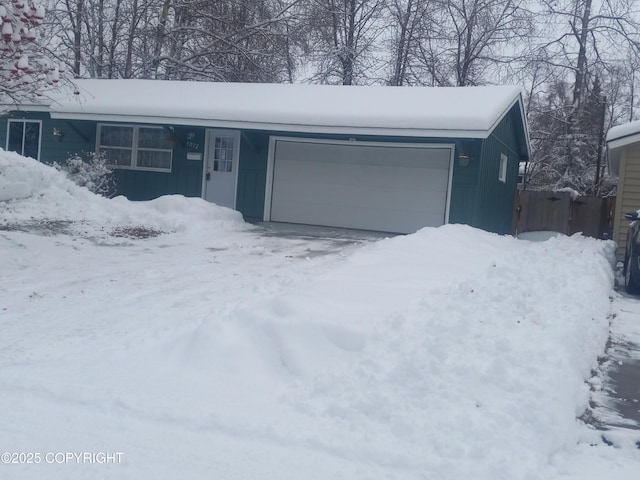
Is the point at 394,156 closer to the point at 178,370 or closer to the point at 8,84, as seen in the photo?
the point at 8,84

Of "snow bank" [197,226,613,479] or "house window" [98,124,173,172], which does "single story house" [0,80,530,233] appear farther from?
"snow bank" [197,226,613,479]

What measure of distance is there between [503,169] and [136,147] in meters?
9.75

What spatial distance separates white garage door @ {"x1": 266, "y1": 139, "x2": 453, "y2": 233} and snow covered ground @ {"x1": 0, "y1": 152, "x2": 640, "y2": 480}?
21.3 ft

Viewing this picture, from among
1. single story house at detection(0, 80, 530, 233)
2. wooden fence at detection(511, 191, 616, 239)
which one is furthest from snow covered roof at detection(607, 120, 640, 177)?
wooden fence at detection(511, 191, 616, 239)

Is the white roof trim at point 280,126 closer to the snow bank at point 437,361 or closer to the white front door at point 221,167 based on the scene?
the white front door at point 221,167

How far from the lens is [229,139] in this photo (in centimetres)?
1720

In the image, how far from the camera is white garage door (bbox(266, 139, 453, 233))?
620 inches

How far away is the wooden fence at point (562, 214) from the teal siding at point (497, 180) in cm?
85

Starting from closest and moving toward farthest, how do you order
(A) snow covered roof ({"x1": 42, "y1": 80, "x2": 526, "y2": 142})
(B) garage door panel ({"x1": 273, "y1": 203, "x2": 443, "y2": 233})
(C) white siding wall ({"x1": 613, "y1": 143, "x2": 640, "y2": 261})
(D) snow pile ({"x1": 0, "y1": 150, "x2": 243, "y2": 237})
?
(D) snow pile ({"x1": 0, "y1": 150, "x2": 243, "y2": 237}) → (A) snow covered roof ({"x1": 42, "y1": 80, "x2": 526, "y2": 142}) → (C) white siding wall ({"x1": 613, "y1": 143, "x2": 640, "y2": 261}) → (B) garage door panel ({"x1": 273, "y1": 203, "x2": 443, "y2": 233})

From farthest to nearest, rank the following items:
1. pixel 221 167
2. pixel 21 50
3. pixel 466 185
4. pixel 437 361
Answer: pixel 221 167 → pixel 466 185 → pixel 21 50 → pixel 437 361

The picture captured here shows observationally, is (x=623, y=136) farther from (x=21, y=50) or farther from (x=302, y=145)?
(x=21, y=50)

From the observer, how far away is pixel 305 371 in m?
5.27

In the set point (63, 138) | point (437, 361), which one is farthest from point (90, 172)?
point (437, 361)

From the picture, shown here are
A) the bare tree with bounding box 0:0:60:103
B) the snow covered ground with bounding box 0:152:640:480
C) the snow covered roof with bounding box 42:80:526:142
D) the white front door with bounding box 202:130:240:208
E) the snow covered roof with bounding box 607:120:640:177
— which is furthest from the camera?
the white front door with bounding box 202:130:240:208
